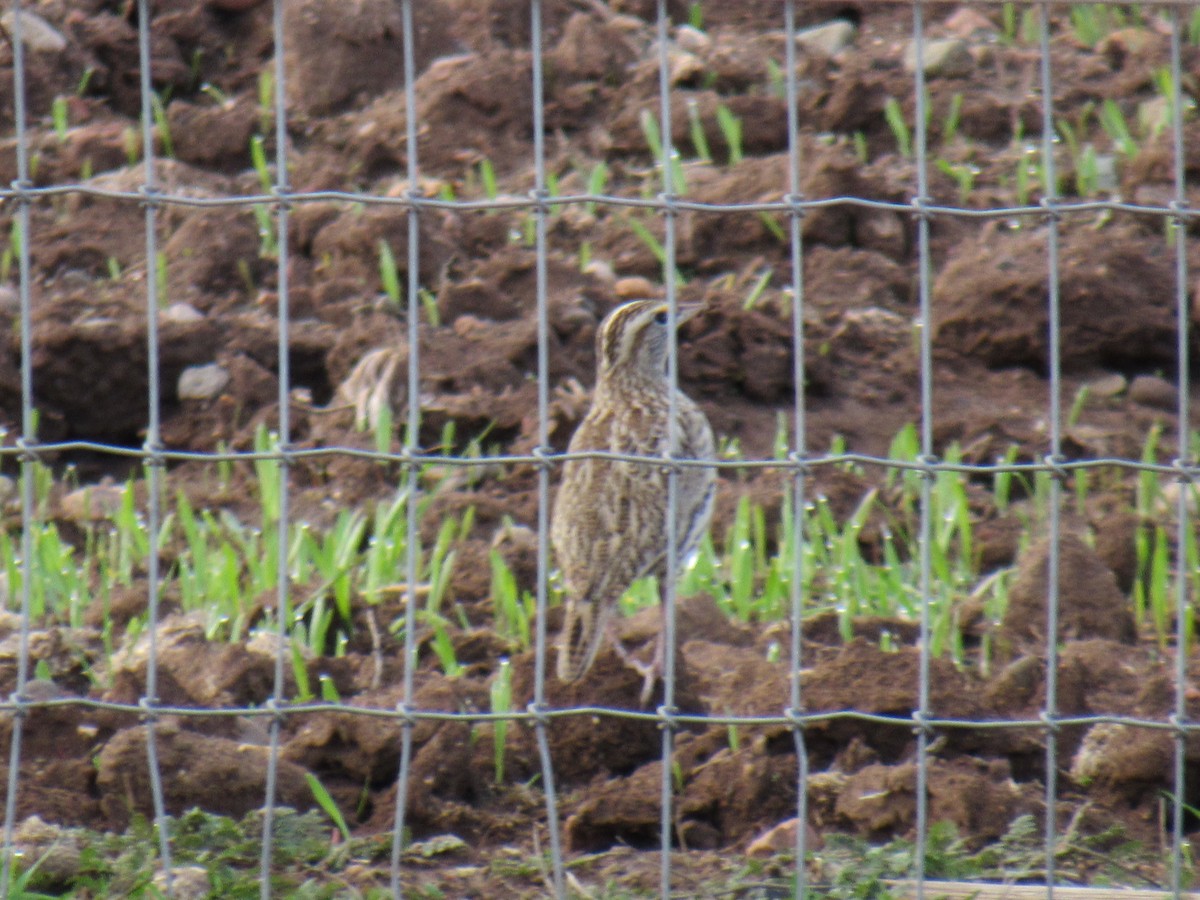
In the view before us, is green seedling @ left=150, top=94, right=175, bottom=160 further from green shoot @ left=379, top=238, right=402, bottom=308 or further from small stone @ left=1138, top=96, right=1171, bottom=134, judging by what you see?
small stone @ left=1138, top=96, right=1171, bottom=134

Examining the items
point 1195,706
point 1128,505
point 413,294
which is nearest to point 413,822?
point 413,294

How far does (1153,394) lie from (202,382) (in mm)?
3378

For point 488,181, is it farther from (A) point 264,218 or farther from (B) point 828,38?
(B) point 828,38

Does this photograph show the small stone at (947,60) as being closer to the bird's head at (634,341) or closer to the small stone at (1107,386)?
the small stone at (1107,386)

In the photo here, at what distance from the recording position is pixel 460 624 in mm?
5824

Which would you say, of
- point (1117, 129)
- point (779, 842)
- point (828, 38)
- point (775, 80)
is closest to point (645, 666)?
point (779, 842)

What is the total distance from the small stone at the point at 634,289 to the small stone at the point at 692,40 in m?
2.05

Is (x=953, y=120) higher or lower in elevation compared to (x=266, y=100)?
lower

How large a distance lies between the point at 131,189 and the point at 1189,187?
423 centimetres

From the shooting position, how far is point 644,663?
18.7 feet

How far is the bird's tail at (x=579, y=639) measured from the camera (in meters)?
5.33

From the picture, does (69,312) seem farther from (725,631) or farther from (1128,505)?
(1128,505)

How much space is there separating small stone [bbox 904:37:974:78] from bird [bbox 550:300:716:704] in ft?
10.1

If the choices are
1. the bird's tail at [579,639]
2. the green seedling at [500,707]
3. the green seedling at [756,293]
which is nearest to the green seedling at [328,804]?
the green seedling at [500,707]
